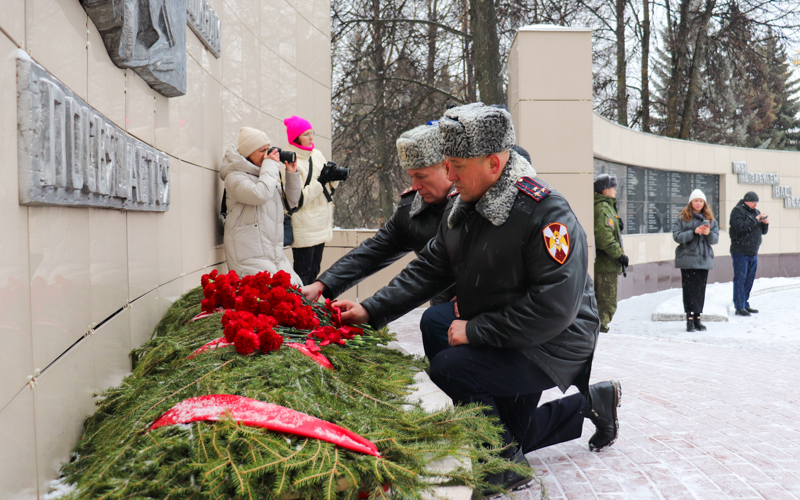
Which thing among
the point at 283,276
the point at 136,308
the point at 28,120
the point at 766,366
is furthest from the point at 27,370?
the point at 766,366

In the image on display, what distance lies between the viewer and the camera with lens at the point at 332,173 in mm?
6156

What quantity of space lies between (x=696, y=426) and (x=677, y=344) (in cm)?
300

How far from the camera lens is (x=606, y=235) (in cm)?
804

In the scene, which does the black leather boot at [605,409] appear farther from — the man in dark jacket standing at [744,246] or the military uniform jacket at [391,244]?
the man in dark jacket standing at [744,246]

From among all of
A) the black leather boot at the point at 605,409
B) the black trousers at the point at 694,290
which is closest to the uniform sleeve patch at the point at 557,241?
the black leather boot at the point at 605,409

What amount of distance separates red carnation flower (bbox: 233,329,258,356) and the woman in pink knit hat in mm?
3744

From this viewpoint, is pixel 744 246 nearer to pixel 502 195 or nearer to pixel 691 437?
pixel 691 437

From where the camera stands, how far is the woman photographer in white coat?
4.68 meters

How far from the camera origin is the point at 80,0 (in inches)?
88.9

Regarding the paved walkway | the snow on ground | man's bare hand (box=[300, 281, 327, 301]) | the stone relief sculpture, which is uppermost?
the stone relief sculpture

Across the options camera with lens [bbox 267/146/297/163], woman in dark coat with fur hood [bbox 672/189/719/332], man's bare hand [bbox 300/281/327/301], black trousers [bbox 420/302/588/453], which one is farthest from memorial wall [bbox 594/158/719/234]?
black trousers [bbox 420/302/588/453]

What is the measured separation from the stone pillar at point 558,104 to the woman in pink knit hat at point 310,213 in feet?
9.18

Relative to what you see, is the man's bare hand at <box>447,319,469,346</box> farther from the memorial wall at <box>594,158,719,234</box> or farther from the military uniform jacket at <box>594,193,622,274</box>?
the memorial wall at <box>594,158,719,234</box>

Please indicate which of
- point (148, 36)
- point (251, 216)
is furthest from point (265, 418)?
point (251, 216)
